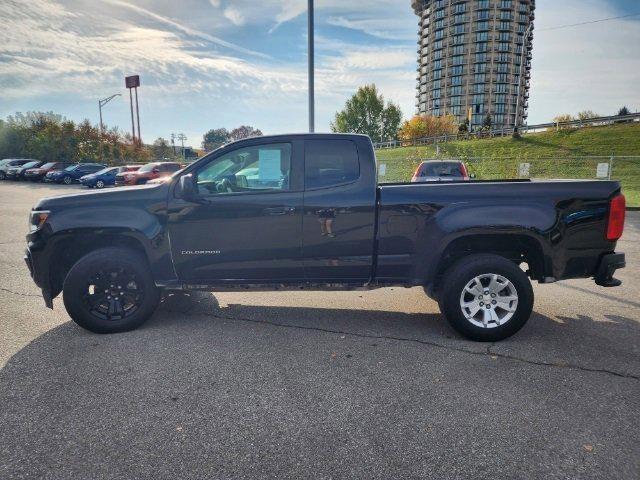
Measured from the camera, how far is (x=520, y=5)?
10500cm

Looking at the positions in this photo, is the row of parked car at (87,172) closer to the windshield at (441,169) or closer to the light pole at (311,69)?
the light pole at (311,69)

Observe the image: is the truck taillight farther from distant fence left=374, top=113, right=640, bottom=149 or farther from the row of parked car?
distant fence left=374, top=113, right=640, bottom=149

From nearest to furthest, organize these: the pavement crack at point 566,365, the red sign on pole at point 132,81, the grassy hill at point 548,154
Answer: the pavement crack at point 566,365
the grassy hill at point 548,154
the red sign on pole at point 132,81

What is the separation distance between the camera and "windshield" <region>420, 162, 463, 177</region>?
12.3 meters

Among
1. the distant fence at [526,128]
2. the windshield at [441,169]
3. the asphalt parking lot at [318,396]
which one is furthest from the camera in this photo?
the distant fence at [526,128]

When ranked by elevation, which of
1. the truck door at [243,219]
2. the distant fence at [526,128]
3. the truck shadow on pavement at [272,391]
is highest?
the distant fence at [526,128]

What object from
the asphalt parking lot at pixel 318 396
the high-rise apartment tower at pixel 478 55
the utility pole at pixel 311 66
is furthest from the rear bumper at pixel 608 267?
the high-rise apartment tower at pixel 478 55

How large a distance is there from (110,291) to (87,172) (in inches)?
1157

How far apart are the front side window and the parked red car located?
18.7 m

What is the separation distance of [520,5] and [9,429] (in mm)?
130319

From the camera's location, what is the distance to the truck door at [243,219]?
407 cm

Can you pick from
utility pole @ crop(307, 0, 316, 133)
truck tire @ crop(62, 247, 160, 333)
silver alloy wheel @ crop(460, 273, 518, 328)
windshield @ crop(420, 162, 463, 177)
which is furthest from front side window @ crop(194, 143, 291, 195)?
windshield @ crop(420, 162, 463, 177)

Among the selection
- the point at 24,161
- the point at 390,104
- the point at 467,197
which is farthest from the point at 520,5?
the point at 467,197

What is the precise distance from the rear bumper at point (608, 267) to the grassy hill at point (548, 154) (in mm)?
16103
